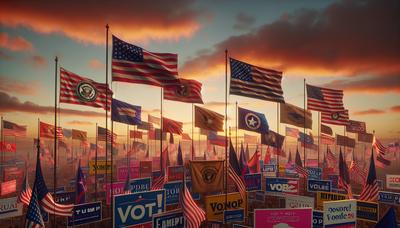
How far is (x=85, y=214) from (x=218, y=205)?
6.19 m

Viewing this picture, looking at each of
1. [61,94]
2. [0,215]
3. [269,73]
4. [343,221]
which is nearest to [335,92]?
[269,73]

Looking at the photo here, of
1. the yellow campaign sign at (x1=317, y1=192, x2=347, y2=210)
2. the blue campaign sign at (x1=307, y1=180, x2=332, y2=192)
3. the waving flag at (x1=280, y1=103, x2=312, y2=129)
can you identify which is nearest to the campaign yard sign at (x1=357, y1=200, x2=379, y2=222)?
the yellow campaign sign at (x1=317, y1=192, x2=347, y2=210)

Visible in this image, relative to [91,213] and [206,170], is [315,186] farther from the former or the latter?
[91,213]

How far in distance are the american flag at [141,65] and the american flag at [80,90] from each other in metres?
4.94

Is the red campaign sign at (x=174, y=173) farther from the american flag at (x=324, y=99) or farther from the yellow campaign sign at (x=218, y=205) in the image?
the yellow campaign sign at (x=218, y=205)

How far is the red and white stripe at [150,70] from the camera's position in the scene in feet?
47.2

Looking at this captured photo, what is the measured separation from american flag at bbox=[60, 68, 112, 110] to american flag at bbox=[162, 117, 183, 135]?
10.6 metres

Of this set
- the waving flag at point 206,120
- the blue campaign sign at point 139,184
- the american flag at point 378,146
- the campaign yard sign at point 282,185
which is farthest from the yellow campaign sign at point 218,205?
the american flag at point 378,146

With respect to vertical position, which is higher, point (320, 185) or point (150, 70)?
point (150, 70)

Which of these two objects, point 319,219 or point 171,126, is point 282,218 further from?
point 171,126

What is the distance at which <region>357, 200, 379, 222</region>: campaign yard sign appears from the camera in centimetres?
1914

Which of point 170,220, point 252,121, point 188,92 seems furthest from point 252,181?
point 170,220

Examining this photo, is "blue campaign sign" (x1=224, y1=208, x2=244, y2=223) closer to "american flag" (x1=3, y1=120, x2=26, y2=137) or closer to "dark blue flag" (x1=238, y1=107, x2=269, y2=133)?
"dark blue flag" (x1=238, y1=107, x2=269, y2=133)

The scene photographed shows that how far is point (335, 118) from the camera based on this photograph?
31938 mm
